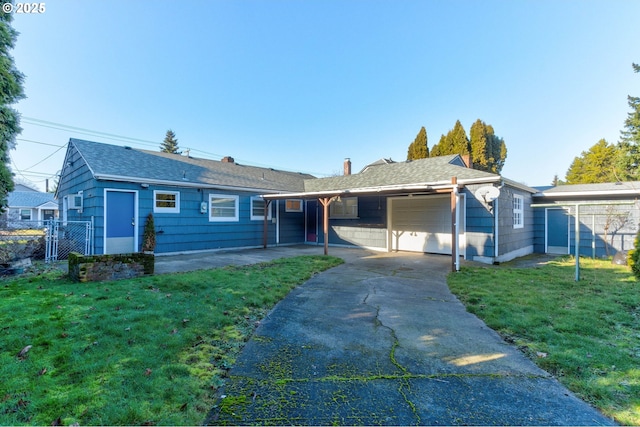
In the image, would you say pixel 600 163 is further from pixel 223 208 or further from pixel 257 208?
pixel 223 208

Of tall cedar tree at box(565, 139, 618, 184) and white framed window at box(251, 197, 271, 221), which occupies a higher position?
tall cedar tree at box(565, 139, 618, 184)

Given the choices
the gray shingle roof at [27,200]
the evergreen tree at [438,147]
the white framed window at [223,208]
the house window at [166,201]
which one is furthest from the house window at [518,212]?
the gray shingle roof at [27,200]

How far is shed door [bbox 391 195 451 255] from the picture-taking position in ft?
36.4

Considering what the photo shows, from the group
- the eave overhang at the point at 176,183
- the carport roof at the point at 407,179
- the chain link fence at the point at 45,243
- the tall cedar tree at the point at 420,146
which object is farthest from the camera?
the tall cedar tree at the point at 420,146

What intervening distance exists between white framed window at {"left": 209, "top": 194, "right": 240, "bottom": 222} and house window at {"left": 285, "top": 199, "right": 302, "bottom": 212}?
2.84m

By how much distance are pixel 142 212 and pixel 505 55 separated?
14.8 meters

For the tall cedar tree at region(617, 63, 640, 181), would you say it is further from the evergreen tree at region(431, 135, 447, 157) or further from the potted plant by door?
the potted plant by door

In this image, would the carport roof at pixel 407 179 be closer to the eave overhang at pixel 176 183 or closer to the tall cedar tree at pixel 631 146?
the eave overhang at pixel 176 183

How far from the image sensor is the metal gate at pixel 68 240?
848 cm

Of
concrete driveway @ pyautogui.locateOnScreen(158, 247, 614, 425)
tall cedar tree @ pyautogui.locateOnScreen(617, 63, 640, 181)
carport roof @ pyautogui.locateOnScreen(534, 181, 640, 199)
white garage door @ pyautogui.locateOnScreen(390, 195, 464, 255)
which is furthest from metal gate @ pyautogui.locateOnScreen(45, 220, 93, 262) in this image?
tall cedar tree @ pyautogui.locateOnScreen(617, 63, 640, 181)

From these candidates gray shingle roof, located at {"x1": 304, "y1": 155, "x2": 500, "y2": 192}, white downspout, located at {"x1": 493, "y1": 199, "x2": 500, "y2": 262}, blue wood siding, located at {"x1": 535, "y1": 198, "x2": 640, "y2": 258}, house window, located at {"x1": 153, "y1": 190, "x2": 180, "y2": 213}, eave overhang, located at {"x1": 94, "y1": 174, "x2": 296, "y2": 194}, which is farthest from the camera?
blue wood siding, located at {"x1": 535, "y1": 198, "x2": 640, "y2": 258}

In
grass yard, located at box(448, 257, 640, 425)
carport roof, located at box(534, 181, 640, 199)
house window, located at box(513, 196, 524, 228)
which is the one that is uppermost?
carport roof, located at box(534, 181, 640, 199)

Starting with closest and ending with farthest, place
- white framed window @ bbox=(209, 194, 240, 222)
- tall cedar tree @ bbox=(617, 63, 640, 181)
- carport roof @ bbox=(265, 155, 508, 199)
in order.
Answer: carport roof @ bbox=(265, 155, 508, 199) → white framed window @ bbox=(209, 194, 240, 222) → tall cedar tree @ bbox=(617, 63, 640, 181)

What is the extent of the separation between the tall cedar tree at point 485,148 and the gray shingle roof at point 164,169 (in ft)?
67.4
